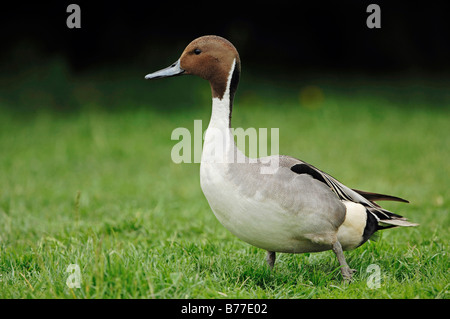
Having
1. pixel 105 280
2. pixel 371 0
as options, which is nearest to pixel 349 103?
pixel 371 0

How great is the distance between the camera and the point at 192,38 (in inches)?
405

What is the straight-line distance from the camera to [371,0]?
10.6m

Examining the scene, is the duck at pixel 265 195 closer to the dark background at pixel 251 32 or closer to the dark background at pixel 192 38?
the dark background at pixel 192 38

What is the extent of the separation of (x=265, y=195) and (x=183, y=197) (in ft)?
8.92

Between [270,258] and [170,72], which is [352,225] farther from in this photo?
[170,72]

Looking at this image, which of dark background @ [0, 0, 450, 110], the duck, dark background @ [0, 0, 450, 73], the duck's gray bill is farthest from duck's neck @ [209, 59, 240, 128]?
dark background @ [0, 0, 450, 73]

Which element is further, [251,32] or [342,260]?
[251,32]

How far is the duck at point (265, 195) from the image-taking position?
2.78 metres

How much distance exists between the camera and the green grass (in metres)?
2.82

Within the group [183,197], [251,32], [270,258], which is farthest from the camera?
[251,32]

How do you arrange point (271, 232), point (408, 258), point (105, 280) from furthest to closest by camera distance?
point (408, 258)
point (271, 232)
point (105, 280)

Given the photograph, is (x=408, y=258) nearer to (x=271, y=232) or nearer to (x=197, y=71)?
(x=271, y=232)

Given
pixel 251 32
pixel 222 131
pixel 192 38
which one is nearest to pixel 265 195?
pixel 222 131
